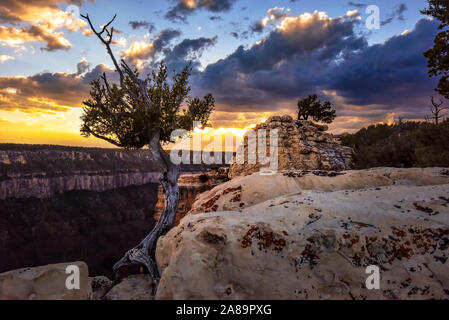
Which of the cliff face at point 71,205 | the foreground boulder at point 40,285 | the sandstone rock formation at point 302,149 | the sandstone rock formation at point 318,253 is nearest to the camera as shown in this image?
the sandstone rock formation at point 318,253

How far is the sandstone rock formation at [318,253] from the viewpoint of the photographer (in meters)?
3.28

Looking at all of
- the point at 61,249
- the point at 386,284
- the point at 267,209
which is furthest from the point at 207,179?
the point at 61,249

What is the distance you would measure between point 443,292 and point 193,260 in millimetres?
3401

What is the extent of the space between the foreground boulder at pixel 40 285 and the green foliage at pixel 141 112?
9385 millimetres

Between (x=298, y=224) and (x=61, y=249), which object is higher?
(x=298, y=224)

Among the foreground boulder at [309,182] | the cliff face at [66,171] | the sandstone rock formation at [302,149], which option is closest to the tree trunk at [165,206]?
the sandstone rock formation at [302,149]

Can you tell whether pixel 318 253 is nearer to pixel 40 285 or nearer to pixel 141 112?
pixel 40 285

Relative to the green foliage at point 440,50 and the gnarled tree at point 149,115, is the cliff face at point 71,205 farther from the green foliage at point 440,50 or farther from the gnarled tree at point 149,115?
the green foliage at point 440,50

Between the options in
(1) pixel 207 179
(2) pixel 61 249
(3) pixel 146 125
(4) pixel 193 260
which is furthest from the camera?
(2) pixel 61 249

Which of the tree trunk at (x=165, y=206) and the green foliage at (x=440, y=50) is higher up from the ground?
the green foliage at (x=440, y=50)

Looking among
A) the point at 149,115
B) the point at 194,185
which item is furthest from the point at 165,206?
the point at 194,185

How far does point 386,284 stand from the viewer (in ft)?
11.0

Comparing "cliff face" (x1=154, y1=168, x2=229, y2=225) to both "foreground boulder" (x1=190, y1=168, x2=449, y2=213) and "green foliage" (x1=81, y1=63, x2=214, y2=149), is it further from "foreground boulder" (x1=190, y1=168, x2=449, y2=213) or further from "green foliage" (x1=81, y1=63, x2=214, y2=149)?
"foreground boulder" (x1=190, y1=168, x2=449, y2=213)

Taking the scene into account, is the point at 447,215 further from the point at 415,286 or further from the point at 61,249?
the point at 61,249
